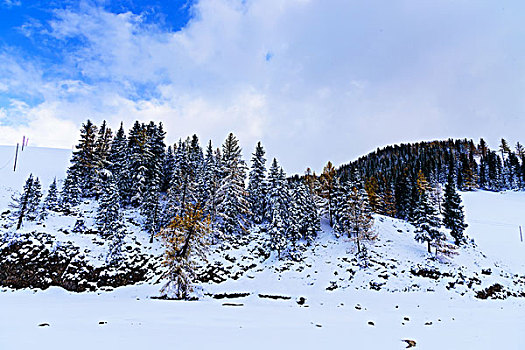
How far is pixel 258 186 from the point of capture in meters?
49.4

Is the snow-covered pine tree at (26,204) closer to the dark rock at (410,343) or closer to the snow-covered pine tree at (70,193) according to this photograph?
the snow-covered pine tree at (70,193)

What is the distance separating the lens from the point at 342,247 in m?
39.1

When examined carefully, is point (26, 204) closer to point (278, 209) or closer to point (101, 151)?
point (101, 151)

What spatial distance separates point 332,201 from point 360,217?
36.5 feet

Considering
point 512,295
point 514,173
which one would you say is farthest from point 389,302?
point 514,173

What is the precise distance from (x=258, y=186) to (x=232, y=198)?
29.4 ft

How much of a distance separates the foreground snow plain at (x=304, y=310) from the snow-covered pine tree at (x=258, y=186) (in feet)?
42.3

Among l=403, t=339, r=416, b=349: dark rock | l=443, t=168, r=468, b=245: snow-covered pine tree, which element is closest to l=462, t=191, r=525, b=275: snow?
l=443, t=168, r=468, b=245: snow-covered pine tree

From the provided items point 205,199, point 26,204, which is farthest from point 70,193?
point 205,199

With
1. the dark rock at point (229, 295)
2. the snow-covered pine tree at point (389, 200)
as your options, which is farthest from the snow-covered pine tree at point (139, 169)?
the snow-covered pine tree at point (389, 200)

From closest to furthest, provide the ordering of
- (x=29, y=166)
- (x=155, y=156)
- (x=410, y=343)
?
1. (x=410, y=343)
2. (x=155, y=156)
3. (x=29, y=166)

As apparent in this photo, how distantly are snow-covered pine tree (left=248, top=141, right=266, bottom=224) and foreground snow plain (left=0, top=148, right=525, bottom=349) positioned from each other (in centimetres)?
1289

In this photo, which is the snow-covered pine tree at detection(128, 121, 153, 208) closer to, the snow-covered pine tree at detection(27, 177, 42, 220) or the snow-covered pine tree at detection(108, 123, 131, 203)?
the snow-covered pine tree at detection(108, 123, 131, 203)

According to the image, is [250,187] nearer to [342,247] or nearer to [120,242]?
[342,247]
